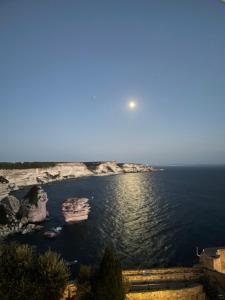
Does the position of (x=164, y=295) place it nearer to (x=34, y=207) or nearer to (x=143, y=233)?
(x=143, y=233)

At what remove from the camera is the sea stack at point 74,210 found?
67125 mm

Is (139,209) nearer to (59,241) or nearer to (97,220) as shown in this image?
(97,220)

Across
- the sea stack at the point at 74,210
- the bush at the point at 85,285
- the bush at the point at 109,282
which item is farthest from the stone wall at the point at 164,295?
the sea stack at the point at 74,210

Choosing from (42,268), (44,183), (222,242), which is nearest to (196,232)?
(222,242)

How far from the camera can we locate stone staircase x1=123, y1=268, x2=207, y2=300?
2297cm

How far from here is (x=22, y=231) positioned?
57.8 m

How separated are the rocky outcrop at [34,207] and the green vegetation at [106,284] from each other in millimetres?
46813

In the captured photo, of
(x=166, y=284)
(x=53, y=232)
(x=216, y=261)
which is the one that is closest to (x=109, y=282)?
(x=166, y=284)

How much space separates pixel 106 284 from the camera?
21.4 metres

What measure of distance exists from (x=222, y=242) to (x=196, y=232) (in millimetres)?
7704

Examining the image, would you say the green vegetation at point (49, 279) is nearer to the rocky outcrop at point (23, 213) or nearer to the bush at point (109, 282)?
the bush at point (109, 282)

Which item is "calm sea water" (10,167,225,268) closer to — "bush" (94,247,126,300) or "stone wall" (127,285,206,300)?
"stone wall" (127,285,206,300)

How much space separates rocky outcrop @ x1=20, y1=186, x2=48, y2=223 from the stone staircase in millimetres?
45093

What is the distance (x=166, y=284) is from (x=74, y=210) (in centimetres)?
4563
